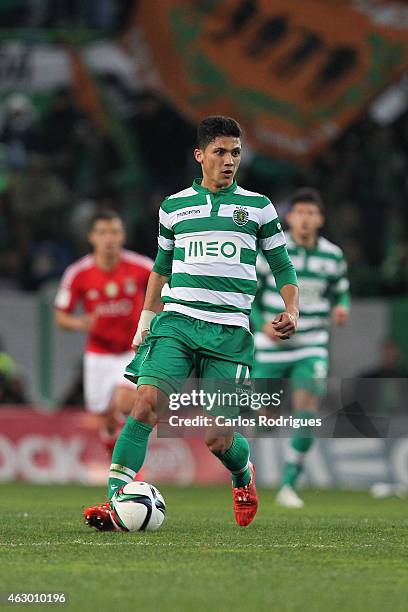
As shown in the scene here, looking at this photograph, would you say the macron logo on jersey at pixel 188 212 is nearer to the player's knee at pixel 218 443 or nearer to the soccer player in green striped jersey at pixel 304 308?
the player's knee at pixel 218 443

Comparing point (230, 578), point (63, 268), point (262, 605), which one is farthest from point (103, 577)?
point (63, 268)

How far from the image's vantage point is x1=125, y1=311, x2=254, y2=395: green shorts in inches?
290

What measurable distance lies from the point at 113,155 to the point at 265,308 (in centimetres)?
672

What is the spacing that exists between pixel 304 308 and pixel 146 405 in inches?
180

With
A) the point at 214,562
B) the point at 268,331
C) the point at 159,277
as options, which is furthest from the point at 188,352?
the point at 268,331

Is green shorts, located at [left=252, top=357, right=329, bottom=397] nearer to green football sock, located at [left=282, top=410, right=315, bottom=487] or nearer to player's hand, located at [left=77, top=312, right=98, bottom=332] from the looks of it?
green football sock, located at [left=282, top=410, right=315, bottom=487]

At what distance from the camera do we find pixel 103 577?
561 centimetres

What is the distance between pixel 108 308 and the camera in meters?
12.1

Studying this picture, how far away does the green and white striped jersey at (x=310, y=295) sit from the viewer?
11648 mm

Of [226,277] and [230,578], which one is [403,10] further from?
[230,578]

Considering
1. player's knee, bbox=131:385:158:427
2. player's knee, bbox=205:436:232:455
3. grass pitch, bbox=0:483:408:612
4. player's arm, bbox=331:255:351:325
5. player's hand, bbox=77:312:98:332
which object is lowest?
grass pitch, bbox=0:483:408:612

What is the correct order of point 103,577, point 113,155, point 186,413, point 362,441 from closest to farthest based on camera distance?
point 103,577
point 186,413
point 362,441
point 113,155

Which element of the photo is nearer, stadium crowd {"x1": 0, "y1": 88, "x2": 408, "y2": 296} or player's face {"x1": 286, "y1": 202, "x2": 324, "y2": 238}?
player's face {"x1": 286, "y1": 202, "x2": 324, "y2": 238}

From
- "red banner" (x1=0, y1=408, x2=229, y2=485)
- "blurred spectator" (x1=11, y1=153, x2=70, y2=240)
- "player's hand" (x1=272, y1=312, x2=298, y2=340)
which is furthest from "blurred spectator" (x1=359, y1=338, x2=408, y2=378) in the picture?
"player's hand" (x1=272, y1=312, x2=298, y2=340)
